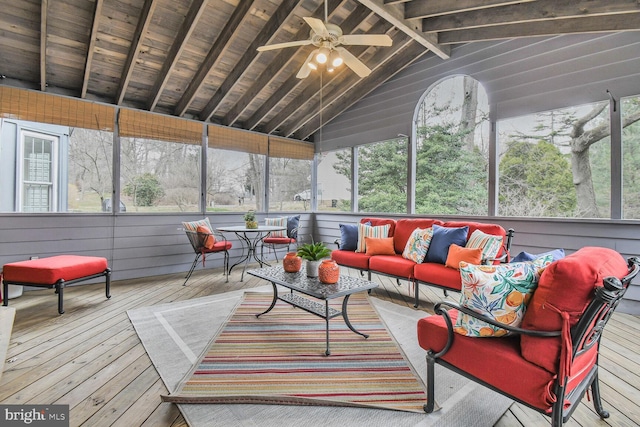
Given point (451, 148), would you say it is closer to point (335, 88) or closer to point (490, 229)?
point (335, 88)

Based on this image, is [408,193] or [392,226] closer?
[392,226]

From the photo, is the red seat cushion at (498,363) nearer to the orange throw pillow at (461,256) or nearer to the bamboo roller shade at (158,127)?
the orange throw pillow at (461,256)

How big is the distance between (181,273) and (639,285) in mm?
5988

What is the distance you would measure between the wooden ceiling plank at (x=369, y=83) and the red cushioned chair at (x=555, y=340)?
4600 millimetres

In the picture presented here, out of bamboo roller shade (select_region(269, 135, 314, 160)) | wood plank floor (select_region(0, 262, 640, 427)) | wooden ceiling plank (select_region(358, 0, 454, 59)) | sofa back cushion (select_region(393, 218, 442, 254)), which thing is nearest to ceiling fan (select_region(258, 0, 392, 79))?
wooden ceiling plank (select_region(358, 0, 454, 59))

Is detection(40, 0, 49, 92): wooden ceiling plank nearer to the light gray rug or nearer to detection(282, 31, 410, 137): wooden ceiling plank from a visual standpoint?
the light gray rug

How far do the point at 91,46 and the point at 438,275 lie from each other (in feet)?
15.2

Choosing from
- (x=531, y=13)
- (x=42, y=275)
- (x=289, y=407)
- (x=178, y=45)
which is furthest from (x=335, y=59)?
(x=42, y=275)

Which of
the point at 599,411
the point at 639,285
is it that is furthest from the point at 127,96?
the point at 639,285

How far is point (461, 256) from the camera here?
3.32 m

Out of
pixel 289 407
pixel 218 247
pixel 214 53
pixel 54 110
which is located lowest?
pixel 289 407

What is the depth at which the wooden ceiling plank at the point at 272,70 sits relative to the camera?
162 inches

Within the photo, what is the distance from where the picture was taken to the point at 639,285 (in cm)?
339

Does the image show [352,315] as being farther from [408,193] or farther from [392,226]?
[408,193]
